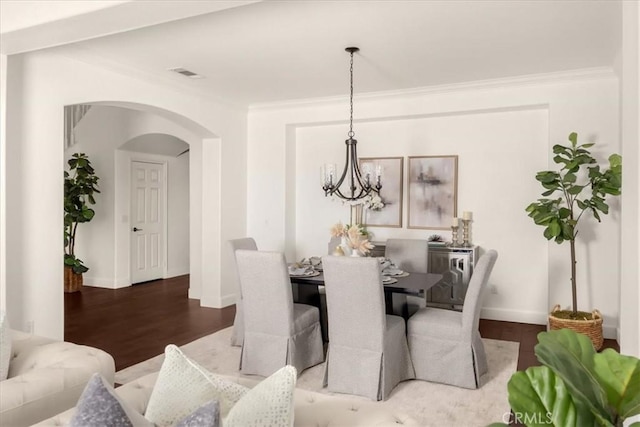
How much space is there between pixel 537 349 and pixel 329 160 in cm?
574

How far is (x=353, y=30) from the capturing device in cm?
374

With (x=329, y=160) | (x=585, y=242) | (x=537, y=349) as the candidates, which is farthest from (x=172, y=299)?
(x=537, y=349)

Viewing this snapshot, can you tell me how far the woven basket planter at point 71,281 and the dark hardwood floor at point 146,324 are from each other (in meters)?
0.13

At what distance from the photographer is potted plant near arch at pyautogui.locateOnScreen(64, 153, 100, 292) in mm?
7039

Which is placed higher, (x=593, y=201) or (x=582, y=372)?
(x=593, y=201)

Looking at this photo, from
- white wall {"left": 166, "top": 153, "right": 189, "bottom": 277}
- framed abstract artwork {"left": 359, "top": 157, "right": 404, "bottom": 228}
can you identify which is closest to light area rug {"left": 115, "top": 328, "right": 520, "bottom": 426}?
framed abstract artwork {"left": 359, "top": 157, "right": 404, "bottom": 228}

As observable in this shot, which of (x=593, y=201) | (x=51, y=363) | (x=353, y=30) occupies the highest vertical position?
(x=353, y=30)

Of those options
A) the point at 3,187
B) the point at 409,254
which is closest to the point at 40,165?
the point at 3,187

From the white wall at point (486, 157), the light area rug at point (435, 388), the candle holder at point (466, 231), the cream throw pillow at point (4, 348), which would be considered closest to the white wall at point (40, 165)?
the light area rug at point (435, 388)

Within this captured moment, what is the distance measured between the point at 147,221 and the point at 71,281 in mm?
1582

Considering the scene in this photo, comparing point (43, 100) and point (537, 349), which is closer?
point (537, 349)

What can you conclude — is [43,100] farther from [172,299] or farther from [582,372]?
[582,372]

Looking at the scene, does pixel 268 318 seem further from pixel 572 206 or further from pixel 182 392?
pixel 572 206

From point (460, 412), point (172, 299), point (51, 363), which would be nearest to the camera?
point (51, 363)
